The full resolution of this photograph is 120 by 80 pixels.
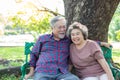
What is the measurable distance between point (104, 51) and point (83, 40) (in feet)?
1.92

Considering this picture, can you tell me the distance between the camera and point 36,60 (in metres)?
4.91

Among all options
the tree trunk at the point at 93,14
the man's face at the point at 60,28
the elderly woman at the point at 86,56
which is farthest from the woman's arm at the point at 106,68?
the tree trunk at the point at 93,14

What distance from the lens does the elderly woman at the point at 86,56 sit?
459 centimetres

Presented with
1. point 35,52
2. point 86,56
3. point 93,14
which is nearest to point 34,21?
point 93,14

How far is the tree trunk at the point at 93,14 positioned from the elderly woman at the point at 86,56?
0.71 metres

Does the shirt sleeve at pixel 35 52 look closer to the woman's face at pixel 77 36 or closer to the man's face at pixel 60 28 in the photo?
the man's face at pixel 60 28

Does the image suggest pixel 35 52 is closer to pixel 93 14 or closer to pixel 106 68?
pixel 106 68

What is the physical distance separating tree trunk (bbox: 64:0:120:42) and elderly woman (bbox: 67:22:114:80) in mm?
709

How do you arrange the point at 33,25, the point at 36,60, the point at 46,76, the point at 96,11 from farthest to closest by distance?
the point at 33,25 → the point at 96,11 → the point at 36,60 → the point at 46,76

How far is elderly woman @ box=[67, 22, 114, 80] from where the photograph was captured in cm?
459

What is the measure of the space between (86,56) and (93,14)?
0.98m

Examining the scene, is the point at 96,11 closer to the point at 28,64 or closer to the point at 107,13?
the point at 107,13

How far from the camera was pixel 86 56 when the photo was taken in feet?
15.1

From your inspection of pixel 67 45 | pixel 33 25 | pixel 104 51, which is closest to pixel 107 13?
pixel 104 51
